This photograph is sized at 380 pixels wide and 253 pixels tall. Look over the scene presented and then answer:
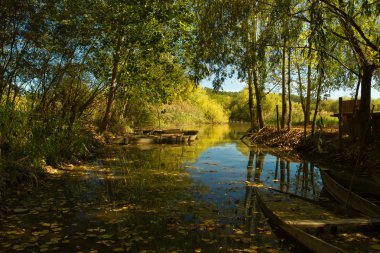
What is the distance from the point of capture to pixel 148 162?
15008mm

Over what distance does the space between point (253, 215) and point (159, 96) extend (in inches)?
779

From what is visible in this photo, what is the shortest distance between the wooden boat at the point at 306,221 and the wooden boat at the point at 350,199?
0.55 metres

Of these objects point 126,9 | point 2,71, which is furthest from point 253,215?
point 126,9

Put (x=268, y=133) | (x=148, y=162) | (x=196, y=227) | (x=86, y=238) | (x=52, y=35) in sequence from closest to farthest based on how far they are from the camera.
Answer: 1. (x=86, y=238)
2. (x=196, y=227)
3. (x=52, y=35)
4. (x=148, y=162)
5. (x=268, y=133)

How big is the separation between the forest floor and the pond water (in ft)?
5.00

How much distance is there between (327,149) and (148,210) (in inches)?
442

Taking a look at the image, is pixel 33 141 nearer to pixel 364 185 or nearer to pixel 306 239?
pixel 306 239

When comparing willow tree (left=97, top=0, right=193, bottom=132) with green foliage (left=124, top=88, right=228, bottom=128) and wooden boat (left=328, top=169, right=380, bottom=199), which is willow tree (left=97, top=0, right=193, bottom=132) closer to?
green foliage (left=124, top=88, right=228, bottom=128)

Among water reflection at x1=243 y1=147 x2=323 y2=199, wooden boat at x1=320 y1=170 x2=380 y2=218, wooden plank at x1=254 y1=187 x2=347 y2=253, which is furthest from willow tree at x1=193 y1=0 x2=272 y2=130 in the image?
wooden plank at x1=254 y1=187 x2=347 y2=253

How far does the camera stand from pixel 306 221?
19.1 feet

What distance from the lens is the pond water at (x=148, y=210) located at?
555 centimetres

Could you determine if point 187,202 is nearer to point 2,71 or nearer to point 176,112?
point 2,71

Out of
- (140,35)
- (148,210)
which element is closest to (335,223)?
(148,210)

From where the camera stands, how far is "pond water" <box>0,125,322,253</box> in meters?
5.55
